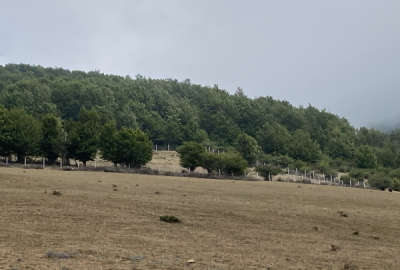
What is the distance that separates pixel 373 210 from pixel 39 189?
21.2 m

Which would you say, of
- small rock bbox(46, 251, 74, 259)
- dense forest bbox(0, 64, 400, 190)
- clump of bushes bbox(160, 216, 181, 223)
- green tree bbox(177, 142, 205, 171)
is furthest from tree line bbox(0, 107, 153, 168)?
small rock bbox(46, 251, 74, 259)

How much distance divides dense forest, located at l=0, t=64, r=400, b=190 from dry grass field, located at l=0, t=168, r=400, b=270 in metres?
69.8

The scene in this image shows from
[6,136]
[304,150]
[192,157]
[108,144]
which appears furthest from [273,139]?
[6,136]

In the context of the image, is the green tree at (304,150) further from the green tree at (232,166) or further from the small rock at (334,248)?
the small rock at (334,248)

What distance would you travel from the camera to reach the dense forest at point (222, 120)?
375ft

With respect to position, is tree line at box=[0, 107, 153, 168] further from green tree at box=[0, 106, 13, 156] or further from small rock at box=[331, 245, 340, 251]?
small rock at box=[331, 245, 340, 251]

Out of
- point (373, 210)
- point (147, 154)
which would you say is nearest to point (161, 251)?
point (373, 210)

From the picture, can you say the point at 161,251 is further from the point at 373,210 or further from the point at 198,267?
the point at 373,210

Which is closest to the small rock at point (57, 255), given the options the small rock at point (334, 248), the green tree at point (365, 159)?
the small rock at point (334, 248)

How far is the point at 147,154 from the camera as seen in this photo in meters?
68.9

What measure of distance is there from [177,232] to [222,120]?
Result: 410ft

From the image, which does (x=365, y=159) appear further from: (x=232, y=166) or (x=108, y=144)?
(x=108, y=144)

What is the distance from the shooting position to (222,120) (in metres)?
142

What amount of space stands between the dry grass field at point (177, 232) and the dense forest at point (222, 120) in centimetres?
6984
